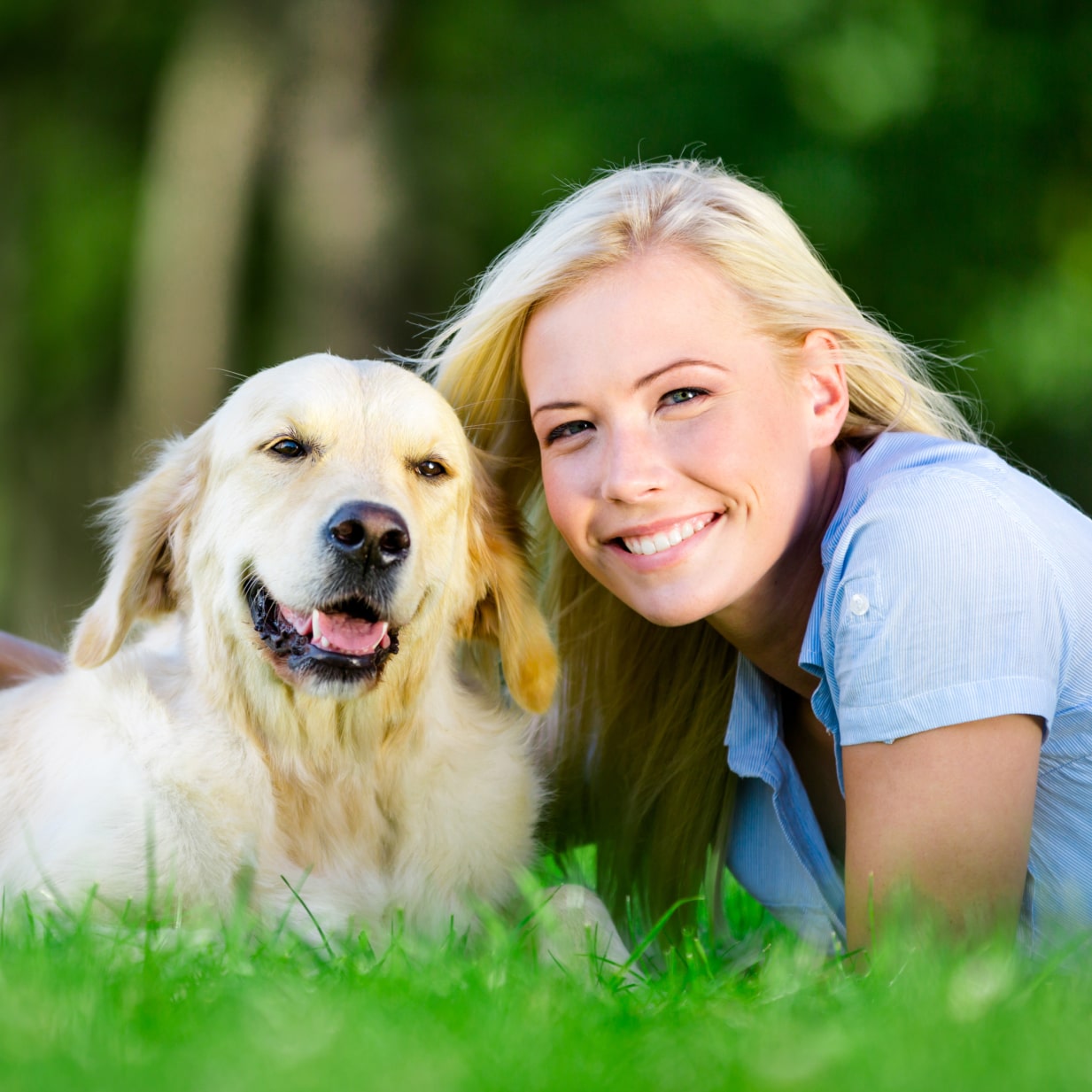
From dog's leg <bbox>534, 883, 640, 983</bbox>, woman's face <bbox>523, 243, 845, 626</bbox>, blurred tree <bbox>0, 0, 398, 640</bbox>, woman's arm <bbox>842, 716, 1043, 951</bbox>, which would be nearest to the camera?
dog's leg <bbox>534, 883, 640, 983</bbox>

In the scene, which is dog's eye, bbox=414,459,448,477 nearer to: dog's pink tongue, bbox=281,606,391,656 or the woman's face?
the woman's face

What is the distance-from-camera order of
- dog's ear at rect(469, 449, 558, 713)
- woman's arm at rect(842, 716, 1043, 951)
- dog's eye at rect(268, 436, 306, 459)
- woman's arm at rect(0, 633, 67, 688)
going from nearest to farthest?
woman's arm at rect(842, 716, 1043, 951), dog's eye at rect(268, 436, 306, 459), dog's ear at rect(469, 449, 558, 713), woman's arm at rect(0, 633, 67, 688)

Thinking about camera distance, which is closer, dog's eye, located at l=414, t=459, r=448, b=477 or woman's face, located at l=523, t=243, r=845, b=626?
woman's face, located at l=523, t=243, r=845, b=626

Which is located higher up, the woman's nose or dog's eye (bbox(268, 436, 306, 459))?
the woman's nose

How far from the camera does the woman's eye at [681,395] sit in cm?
295

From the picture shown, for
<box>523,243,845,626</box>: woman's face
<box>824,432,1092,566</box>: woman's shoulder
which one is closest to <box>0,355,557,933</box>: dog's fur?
<box>523,243,845,626</box>: woman's face

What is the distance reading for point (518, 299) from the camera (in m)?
3.20

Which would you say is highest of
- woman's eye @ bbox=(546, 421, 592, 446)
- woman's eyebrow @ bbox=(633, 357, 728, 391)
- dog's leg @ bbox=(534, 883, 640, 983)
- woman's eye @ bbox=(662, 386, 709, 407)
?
woman's eyebrow @ bbox=(633, 357, 728, 391)

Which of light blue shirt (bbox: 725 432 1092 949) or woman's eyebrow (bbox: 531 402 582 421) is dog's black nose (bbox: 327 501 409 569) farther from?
light blue shirt (bbox: 725 432 1092 949)

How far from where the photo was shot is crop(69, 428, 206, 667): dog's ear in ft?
10.0

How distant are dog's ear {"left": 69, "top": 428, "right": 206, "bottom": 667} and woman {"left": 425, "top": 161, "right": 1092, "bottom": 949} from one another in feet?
2.27

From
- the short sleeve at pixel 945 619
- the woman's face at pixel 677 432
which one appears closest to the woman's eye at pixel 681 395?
the woman's face at pixel 677 432

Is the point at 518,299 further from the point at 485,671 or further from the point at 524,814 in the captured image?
the point at 524,814

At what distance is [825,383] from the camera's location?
123 inches
